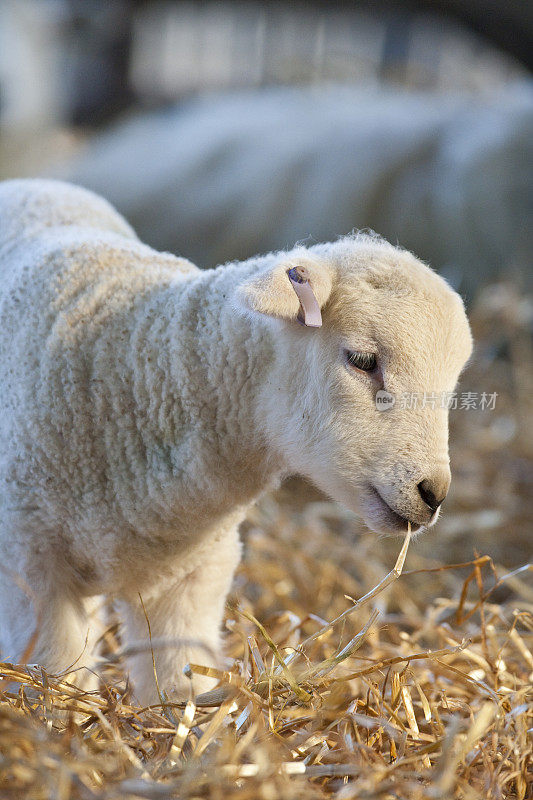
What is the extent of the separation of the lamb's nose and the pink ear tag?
402 millimetres

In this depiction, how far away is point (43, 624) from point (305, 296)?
95 cm

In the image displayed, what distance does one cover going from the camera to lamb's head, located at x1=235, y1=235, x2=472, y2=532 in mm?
1887

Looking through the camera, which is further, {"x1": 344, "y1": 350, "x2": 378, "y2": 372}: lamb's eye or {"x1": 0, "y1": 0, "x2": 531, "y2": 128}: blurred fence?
{"x1": 0, "y1": 0, "x2": 531, "y2": 128}: blurred fence

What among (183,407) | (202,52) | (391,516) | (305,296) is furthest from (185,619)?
(202,52)

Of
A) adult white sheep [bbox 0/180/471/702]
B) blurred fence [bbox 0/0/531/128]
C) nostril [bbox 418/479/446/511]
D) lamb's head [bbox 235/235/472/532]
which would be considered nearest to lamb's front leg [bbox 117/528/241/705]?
adult white sheep [bbox 0/180/471/702]

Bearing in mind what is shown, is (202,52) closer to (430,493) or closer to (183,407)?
(183,407)

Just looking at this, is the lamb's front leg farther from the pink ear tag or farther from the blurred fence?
the blurred fence

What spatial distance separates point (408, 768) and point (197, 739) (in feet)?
1.52

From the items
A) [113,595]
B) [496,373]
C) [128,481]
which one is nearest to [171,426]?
[128,481]

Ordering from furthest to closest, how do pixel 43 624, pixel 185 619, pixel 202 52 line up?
pixel 202 52, pixel 185 619, pixel 43 624

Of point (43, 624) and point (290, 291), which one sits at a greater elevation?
point (290, 291)

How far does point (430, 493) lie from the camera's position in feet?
6.25

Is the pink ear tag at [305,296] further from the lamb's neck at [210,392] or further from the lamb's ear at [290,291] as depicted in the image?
the lamb's neck at [210,392]

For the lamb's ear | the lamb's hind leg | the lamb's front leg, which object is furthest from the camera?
the lamb's front leg
